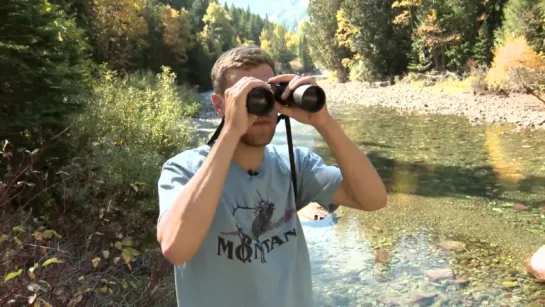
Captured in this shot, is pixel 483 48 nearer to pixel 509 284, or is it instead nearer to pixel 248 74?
pixel 509 284

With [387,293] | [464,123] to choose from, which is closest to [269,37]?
[464,123]

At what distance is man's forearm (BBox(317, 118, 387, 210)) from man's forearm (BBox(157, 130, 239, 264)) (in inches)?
15.2

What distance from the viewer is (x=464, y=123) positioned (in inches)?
627

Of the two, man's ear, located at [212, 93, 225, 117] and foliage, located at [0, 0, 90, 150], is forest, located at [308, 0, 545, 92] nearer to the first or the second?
foliage, located at [0, 0, 90, 150]

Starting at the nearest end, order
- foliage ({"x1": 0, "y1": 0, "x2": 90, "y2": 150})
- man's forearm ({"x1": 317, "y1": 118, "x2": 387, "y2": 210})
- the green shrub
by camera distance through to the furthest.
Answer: man's forearm ({"x1": 317, "y1": 118, "x2": 387, "y2": 210}) < the green shrub < foliage ({"x1": 0, "y1": 0, "x2": 90, "y2": 150})

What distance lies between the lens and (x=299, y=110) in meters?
1.45

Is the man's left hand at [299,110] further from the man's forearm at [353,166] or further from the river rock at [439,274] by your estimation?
the river rock at [439,274]

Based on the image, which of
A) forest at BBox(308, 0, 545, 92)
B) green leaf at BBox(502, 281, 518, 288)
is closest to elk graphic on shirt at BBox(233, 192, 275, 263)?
green leaf at BBox(502, 281, 518, 288)

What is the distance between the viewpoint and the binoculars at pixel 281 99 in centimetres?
130

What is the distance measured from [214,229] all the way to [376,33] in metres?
32.8

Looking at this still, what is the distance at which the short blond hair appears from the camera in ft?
4.60

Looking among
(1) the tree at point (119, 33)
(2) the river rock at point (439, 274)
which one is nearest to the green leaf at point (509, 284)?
(2) the river rock at point (439, 274)

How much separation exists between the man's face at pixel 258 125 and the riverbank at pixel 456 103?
14785mm

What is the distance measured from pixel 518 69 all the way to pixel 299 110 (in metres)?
19.3
